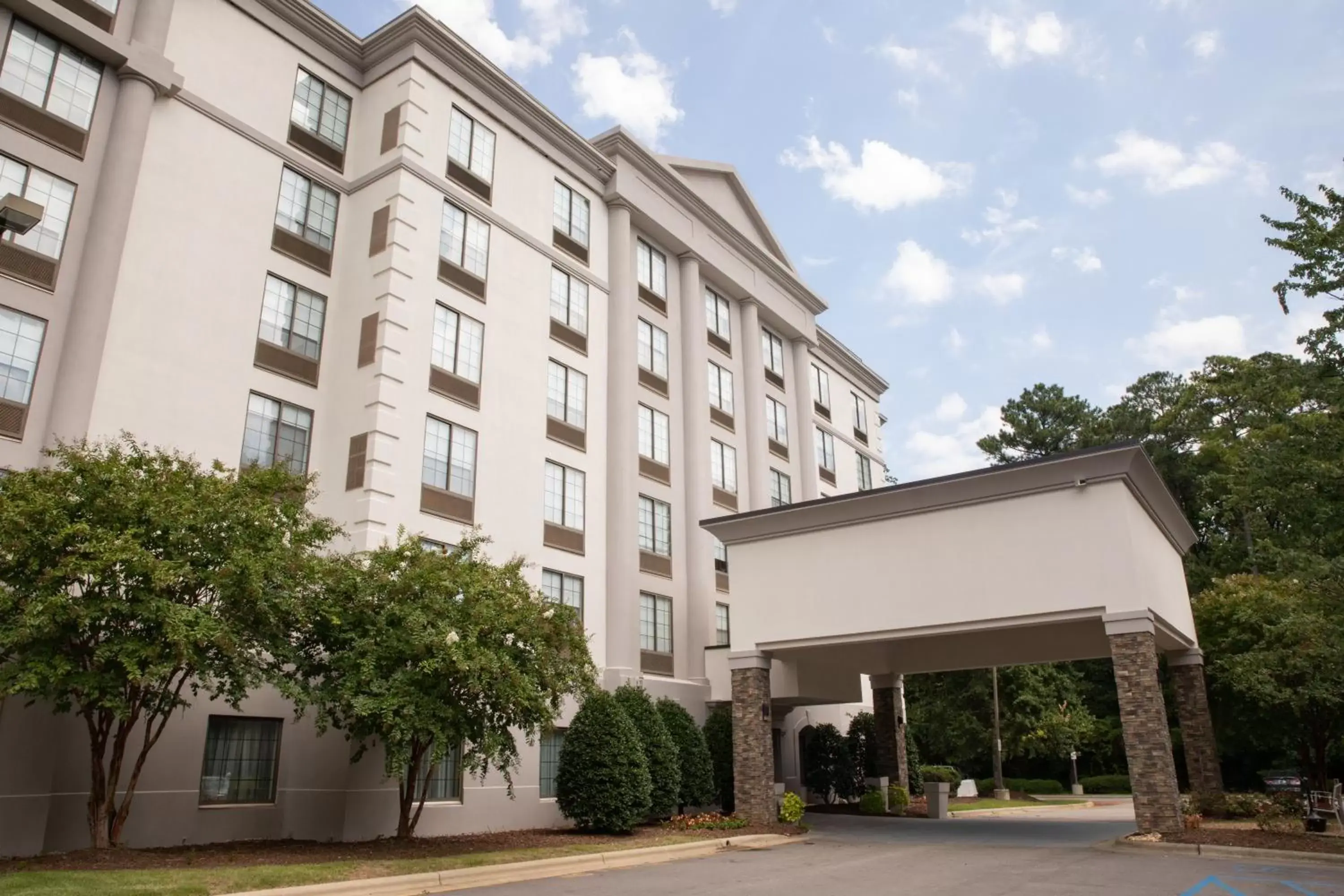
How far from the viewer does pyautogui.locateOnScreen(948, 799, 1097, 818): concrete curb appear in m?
31.0

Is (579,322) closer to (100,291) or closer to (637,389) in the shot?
(637,389)

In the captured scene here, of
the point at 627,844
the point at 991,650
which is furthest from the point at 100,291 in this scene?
the point at 991,650

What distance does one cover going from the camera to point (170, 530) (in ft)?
46.5

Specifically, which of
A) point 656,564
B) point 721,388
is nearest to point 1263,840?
point 656,564

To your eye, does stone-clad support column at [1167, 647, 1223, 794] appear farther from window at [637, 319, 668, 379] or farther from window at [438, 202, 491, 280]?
window at [438, 202, 491, 280]

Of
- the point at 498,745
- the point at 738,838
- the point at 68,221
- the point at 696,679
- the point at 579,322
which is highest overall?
the point at 579,322

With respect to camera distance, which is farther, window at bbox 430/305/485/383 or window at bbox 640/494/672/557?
window at bbox 640/494/672/557

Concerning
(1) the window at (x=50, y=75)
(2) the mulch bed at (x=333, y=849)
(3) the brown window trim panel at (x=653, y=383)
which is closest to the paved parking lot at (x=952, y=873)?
(2) the mulch bed at (x=333, y=849)

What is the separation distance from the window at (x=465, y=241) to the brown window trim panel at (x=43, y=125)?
7.86m

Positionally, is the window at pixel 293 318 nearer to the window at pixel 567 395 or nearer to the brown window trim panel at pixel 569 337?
the window at pixel 567 395

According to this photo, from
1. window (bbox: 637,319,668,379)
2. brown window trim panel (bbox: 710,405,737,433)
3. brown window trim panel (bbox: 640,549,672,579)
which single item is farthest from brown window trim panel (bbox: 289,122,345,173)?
brown window trim panel (bbox: 710,405,737,433)

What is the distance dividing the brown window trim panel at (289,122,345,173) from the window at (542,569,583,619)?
452 inches

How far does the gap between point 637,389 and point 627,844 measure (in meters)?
14.3

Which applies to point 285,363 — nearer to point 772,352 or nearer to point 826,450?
point 772,352
